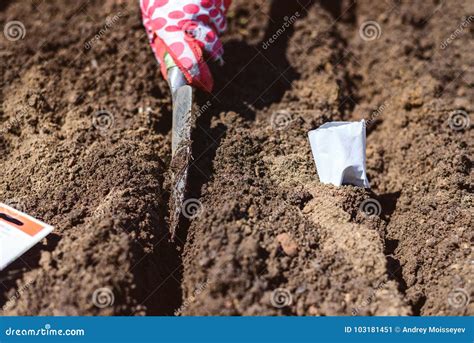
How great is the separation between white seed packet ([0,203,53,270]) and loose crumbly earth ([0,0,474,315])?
0.05 m

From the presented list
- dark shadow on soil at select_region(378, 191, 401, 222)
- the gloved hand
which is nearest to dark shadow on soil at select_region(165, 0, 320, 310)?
the gloved hand

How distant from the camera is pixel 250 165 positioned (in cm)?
239

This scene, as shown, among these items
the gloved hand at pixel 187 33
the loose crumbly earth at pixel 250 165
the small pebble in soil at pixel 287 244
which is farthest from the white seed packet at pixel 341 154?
the gloved hand at pixel 187 33

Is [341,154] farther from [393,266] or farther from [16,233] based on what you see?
[16,233]

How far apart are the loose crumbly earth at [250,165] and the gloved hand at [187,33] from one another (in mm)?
226

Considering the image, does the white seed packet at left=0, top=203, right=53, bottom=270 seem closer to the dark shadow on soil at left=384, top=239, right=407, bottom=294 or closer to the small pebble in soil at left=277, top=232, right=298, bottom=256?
the small pebble in soil at left=277, top=232, right=298, bottom=256

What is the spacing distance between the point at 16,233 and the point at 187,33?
4.05 feet

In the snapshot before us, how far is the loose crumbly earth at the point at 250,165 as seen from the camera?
1.96 meters

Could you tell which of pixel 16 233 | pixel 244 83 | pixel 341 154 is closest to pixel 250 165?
pixel 341 154

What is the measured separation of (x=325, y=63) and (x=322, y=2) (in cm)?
57

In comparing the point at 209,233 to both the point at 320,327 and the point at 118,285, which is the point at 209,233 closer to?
the point at 118,285

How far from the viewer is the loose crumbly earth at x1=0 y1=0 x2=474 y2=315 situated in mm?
1956

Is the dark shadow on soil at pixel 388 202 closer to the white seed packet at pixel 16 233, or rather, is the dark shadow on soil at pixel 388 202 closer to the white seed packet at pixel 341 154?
the white seed packet at pixel 341 154

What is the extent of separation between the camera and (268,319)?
183 centimetres
